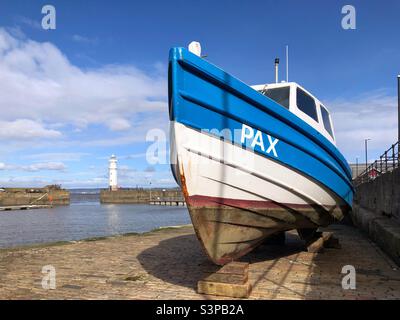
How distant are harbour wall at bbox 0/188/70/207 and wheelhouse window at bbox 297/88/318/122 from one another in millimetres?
86450

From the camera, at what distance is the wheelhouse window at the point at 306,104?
24.3 feet

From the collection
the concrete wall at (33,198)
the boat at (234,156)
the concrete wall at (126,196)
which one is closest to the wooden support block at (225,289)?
the boat at (234,156)

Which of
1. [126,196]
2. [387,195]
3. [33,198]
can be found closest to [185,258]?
[387,195]

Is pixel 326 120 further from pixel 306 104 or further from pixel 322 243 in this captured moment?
pixel 322 243

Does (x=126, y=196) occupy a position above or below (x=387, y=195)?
below

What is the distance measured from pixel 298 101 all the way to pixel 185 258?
426 cm

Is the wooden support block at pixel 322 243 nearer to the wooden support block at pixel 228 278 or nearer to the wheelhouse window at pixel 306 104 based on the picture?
the wheelhouse window at pixel 306 104

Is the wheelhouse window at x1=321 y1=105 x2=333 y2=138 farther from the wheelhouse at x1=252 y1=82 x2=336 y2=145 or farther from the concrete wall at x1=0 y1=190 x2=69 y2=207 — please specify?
the concrete wall at x1=0 y1=190 x2=69 y2=207

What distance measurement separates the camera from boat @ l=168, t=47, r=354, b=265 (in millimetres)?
5352

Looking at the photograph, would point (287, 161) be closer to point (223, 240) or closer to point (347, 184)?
point (223, 240)

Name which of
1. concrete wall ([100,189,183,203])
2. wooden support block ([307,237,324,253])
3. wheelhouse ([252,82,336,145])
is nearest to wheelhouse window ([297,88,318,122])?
wheelhouse ([252,82,336,145])

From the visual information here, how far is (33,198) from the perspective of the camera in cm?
8681

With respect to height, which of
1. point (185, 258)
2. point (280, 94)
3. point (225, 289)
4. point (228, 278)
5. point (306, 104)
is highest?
point (280, 94)
